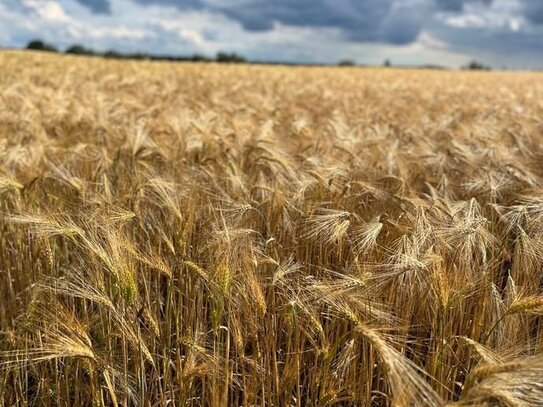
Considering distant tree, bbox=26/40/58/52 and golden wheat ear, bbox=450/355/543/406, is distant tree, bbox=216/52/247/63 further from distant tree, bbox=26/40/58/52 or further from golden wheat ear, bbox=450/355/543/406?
golden wheat ear, bbox=450/355/543/406

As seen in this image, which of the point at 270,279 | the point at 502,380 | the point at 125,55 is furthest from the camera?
the point at 125,55

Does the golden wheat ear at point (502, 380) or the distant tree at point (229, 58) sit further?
the distant tree at point (229, 58)

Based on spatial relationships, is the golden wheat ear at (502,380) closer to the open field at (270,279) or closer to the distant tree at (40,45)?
the open field at (270,279)

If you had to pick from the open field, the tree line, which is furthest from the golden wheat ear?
the tree line

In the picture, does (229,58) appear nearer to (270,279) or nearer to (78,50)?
(78,50)

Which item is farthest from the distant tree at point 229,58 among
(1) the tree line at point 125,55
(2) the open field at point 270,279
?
(2) the open field at point 270,279

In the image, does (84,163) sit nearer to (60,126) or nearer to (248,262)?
(60,126)

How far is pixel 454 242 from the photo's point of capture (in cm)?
204

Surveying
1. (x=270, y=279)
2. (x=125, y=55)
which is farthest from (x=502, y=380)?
(x=125, y=55)

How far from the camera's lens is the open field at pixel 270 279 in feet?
5.71

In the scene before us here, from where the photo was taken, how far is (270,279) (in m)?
2.13

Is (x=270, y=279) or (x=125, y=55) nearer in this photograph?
(x=270, y=279)

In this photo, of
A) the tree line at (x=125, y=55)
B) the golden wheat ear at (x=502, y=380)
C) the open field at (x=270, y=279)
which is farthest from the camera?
the tree line at (x=125, y=55)

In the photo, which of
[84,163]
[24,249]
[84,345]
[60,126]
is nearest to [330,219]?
[84,345]
